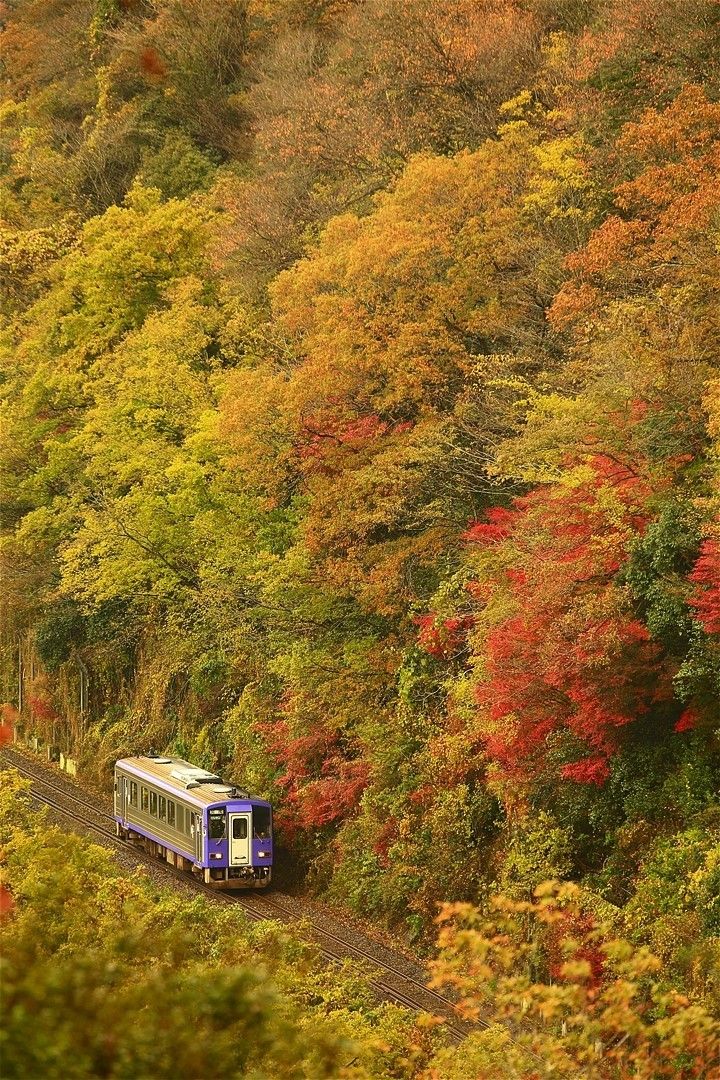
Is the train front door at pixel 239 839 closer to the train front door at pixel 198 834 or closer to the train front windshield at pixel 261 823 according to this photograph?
the train front windshield at pixel 261 823

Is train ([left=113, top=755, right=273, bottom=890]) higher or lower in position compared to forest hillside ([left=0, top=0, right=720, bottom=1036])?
lower

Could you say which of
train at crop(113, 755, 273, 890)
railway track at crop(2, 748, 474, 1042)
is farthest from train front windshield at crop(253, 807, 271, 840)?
railway track at crop(2, 748, 474, 1042)

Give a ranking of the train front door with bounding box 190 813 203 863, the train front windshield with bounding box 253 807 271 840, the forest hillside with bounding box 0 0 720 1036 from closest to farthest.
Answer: the forest hillside with bounding box 0 0 720 1036
the train front door with bounding box 190 813 203 863
the train front windshield with bounding box 253 807 271 840

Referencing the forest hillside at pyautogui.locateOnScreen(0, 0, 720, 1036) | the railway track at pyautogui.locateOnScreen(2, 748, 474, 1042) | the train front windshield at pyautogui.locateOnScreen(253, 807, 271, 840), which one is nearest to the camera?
the forest hillside at pyautogui.locateOnScreen(0, 0, 720, 1036)

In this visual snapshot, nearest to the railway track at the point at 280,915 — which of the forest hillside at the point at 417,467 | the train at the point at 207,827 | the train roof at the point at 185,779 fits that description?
the train at the point at 207,827

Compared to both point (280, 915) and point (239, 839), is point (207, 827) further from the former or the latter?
point (280, 915)

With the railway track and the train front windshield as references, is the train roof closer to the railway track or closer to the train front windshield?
the train front windshield

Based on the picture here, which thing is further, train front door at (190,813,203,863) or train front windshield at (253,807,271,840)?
train front windshield at (253,807,271,840)
